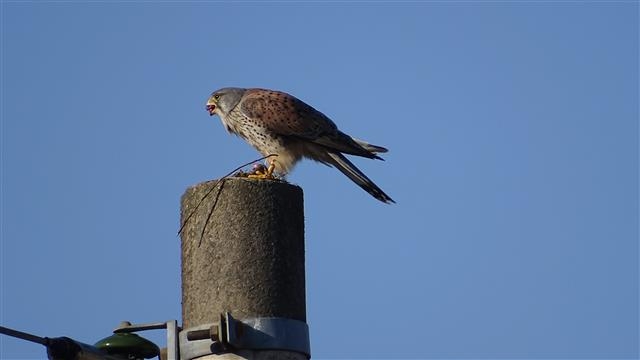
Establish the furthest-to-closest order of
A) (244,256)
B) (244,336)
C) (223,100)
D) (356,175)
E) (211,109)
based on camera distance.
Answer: (211,109) < (223,100) < (356,175) < (244,256) < (244,336)

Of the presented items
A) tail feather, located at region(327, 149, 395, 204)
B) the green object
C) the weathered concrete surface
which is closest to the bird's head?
tail feather, located at region(327, 149, 395, 204)

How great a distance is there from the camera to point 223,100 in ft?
29.9

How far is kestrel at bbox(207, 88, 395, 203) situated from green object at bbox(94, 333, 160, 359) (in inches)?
Answer: 160

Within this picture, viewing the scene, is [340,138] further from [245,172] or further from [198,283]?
[198,283]

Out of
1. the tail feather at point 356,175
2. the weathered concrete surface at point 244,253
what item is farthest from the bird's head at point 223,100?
the weathered concrete surface at point 244,253

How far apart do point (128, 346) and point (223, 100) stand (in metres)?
5.17

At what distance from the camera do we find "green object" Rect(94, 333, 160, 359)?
4047 millimetres

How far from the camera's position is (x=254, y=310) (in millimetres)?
4090

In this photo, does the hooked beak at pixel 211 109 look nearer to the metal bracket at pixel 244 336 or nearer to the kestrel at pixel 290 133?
the kestrel at pixel 290 133

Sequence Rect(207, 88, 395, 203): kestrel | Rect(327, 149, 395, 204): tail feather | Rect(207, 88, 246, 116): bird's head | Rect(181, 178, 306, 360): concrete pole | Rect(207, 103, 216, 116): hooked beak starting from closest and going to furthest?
Rect(181, 178, 306, 360): concrete pole, Rect(327, 149, 395, 204): tail feather, Rect(207, 88, 395, 203): kestrel, Rect(207, 88, 246, 116): bird's head, Rect(207, 103, 216, 116): hooked beak

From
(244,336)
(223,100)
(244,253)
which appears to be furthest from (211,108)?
(244,336)

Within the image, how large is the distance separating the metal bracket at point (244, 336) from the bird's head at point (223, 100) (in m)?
5.00

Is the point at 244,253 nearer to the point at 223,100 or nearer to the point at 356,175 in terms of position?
the point at 356,175

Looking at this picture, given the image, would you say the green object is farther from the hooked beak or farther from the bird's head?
the hooked beak
